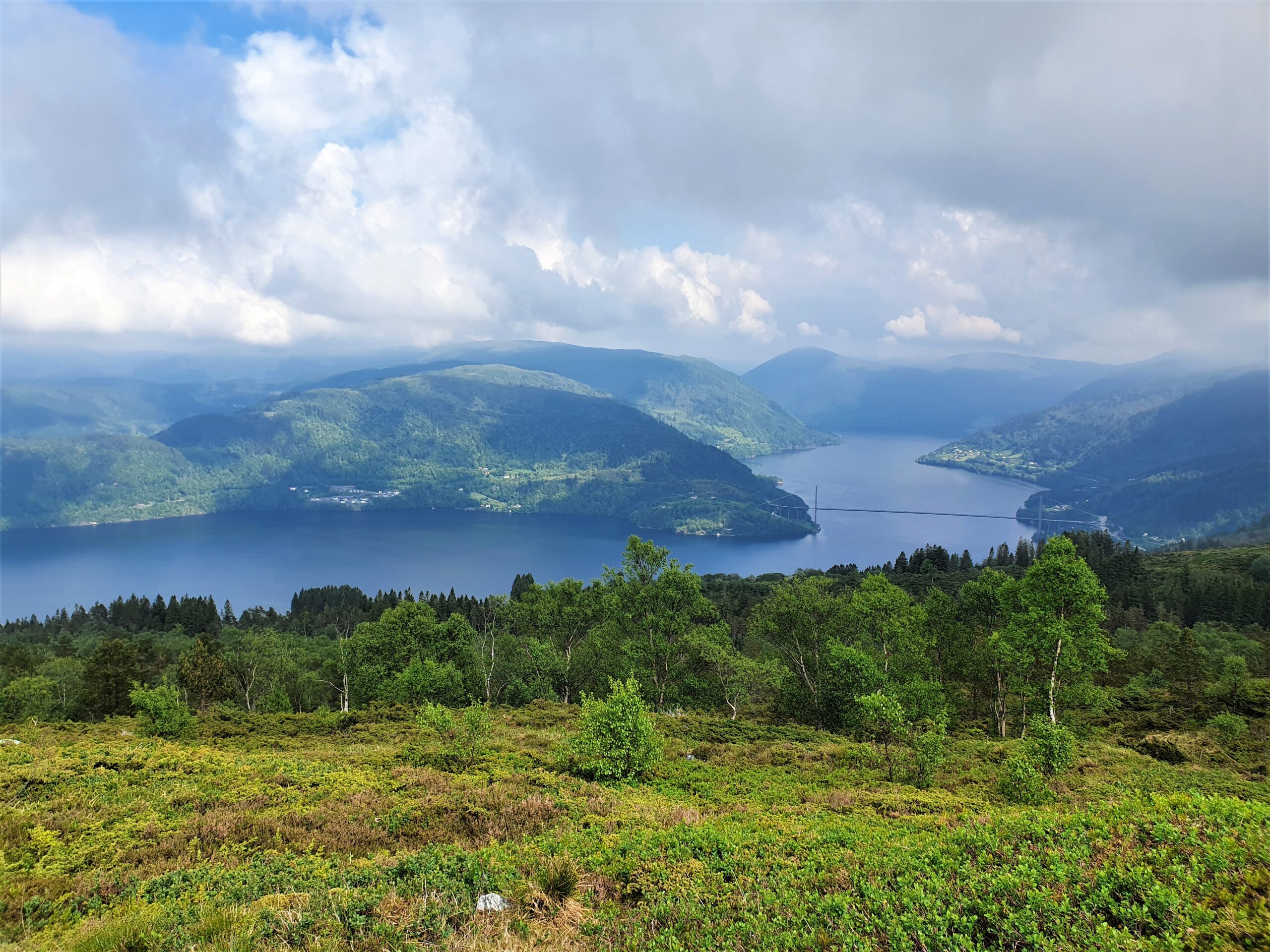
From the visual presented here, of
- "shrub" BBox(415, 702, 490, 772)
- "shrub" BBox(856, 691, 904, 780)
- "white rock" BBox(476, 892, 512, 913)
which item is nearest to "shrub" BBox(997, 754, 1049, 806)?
"shrub" BBox(856, 691, 904, 780)

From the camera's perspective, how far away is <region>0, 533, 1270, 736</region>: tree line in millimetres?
24234

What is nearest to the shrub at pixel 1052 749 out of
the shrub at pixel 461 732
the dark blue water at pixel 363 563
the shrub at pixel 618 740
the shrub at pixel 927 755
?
the shrub at pixel 927 755

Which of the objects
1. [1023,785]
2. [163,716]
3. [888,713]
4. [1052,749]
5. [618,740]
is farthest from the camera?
[163,716]

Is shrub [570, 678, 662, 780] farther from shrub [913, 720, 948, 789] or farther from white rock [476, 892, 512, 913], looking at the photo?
white rock [476, 892, 512, 913]

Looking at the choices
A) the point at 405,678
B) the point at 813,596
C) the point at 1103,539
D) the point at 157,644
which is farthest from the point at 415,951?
the point at 1103,539

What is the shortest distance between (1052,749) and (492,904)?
14.8 metres

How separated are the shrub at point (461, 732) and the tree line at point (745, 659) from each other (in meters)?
12.4

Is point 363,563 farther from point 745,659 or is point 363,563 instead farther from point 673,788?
point 673,788

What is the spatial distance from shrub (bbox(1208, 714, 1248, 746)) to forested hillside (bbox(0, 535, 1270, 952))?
0.17 metres

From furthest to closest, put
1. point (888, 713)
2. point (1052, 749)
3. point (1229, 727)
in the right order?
1. point (1229, 727)
2. point (888, 713)
3. point (1052, 749)

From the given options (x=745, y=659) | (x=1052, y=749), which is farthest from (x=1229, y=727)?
(x=745, y=659)

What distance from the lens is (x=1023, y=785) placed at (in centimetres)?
1372

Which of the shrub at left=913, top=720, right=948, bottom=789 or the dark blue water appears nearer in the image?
the shrub at left=913, top=720, right=948, bottom=789

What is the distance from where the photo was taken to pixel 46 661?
6122cm
